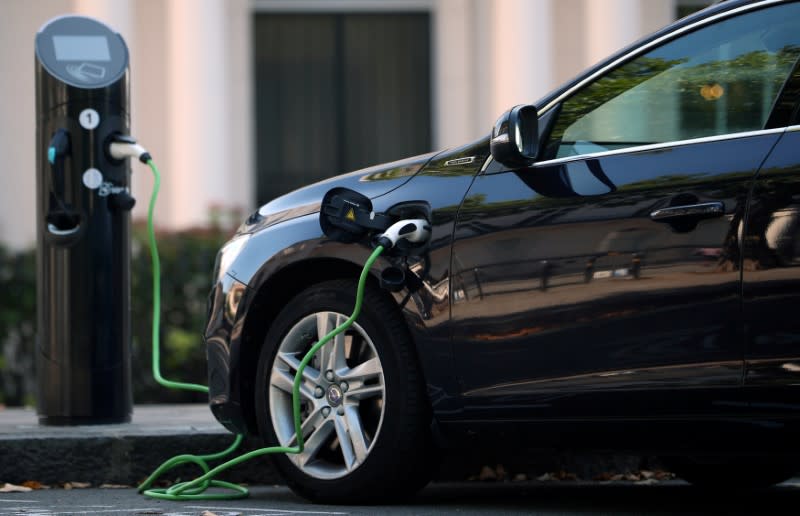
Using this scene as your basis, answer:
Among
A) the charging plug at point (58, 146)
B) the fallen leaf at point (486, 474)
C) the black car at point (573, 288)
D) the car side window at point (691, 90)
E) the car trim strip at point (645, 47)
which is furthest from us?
the charging plug at point (58, 146)

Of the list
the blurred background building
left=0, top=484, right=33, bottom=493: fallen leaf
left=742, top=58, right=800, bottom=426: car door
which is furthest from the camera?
the blurred background building

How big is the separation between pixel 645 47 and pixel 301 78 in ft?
45.6

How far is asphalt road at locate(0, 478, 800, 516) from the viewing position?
16.6ft

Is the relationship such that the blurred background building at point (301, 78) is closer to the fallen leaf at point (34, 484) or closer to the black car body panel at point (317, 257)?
the fallen leaf at point (34, 484)

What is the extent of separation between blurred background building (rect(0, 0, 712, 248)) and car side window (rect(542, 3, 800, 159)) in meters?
11.7

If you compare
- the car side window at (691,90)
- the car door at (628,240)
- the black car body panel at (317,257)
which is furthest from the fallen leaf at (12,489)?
the car side window at (691,90)

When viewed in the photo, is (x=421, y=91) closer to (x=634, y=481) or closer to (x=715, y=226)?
(x=634, y=481)

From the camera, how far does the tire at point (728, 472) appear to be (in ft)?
18.4

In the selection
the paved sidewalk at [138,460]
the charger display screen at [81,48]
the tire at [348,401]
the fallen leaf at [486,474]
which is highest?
the charger display screen at [81,48]

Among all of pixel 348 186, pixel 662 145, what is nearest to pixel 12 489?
pixel 348 186

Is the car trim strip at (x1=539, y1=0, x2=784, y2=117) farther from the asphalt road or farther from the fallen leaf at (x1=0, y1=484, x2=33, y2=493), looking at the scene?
the fallen leaf at (x1=0, y1=484, x2=33, y2=493)

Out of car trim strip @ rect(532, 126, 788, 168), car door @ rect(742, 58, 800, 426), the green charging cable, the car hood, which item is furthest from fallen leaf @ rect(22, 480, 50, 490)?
car door @ rect(742, 58, 800, 426)

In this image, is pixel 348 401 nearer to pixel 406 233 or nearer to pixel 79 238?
pixel 406 233

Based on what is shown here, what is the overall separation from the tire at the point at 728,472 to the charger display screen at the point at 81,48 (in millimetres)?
3041
